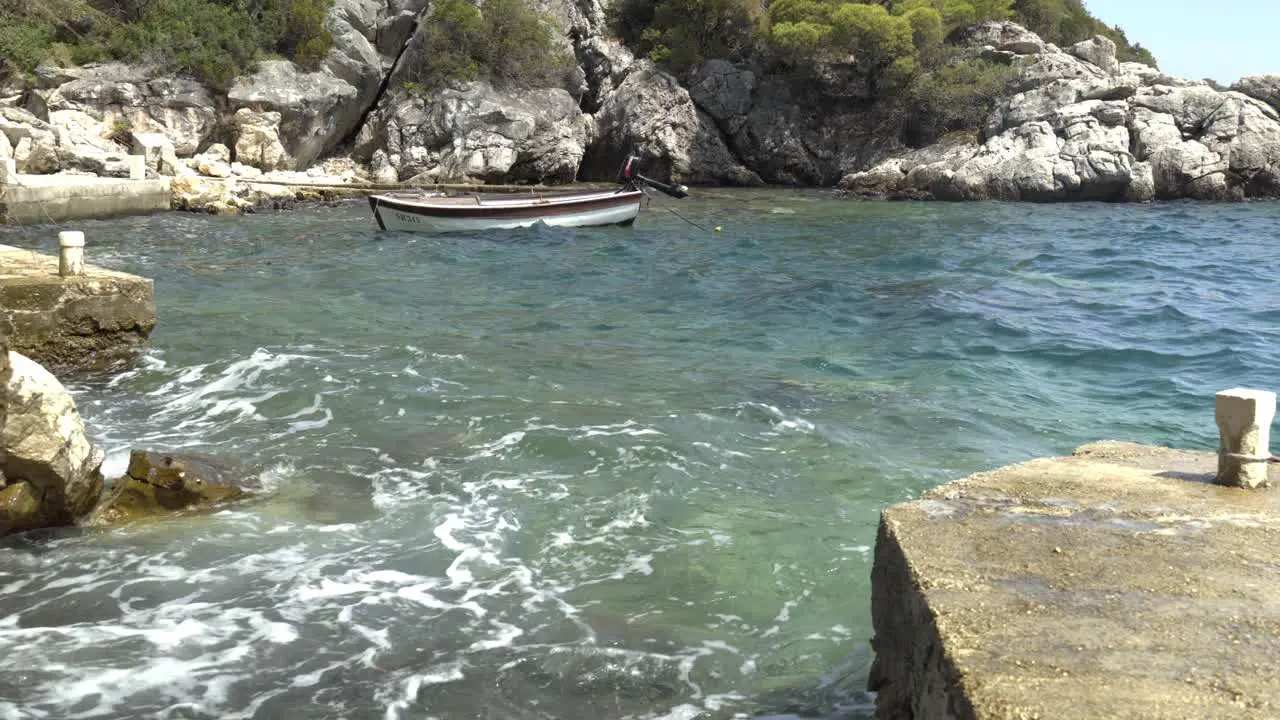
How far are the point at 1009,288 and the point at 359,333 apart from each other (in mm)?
10008

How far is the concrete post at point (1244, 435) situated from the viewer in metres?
4.20

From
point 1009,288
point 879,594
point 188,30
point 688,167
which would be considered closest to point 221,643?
point 879,594

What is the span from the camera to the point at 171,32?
107 feet

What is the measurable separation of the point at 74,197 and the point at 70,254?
13788 mm

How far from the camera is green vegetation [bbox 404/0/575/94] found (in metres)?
36.9

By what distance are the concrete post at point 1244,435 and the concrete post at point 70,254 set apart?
839 centimetres

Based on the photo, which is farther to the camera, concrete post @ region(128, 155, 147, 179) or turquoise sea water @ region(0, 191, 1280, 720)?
concrete post @ region(128, 155, 147, 179)

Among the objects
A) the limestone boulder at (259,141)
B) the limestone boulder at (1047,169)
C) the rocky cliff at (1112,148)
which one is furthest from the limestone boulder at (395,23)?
the limestone boulder at (1047,169)

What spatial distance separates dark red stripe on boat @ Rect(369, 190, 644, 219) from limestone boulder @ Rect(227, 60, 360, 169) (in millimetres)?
11646

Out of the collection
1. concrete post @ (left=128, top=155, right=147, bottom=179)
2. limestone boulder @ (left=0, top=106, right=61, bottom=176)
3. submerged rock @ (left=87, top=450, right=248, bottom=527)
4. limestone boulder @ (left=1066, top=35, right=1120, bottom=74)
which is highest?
limestone boulder @ (left=1066, top=35, right=1120, bottom=74)

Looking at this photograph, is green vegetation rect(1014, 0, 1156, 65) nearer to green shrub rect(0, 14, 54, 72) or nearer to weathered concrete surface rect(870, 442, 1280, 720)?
green shrub rect(0, 14, 54, 72)

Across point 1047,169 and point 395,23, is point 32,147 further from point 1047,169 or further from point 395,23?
point 1047,169

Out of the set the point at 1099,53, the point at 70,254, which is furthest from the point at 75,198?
the point at 1099,53

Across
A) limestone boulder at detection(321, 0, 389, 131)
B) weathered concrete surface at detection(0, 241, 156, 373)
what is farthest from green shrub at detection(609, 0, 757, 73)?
weathered concrete surface at detection(0, 241, 156, 373)
